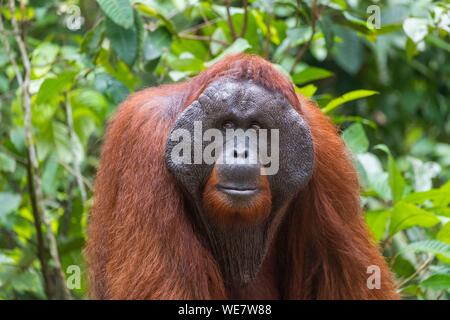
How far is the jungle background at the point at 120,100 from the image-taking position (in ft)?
16.0

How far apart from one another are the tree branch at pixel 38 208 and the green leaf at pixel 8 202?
9cm

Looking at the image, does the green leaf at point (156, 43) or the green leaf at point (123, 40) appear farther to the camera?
the green leaf at point (156, 43)

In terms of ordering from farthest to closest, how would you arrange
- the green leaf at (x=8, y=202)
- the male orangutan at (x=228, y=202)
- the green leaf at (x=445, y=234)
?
the green leaf at (x=8, y=202) < the green leaf at (x=445, y=234) < the male orangutan at (x=228, y=202)

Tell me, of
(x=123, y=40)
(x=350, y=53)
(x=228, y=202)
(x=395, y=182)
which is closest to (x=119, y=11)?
(x=123, y=40)

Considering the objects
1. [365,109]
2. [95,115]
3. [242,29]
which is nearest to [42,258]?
[95,115]

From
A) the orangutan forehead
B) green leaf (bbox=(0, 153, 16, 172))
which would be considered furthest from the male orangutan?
green leaf (bbox=(0, 153, 16, 172))

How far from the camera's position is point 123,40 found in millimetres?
4867

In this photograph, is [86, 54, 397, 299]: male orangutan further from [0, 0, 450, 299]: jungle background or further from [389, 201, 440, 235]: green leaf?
[0, 0, 450, 299]: jungle background

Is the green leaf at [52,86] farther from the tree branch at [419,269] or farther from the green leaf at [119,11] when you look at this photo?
the tree branch at [419,269]

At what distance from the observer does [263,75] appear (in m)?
3.89

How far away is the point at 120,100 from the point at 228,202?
152 centimetres

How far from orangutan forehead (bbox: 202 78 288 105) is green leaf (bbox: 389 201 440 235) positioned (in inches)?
47.2

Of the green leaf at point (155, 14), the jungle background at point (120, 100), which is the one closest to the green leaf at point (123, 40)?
the jungle background at point (120, 100)
